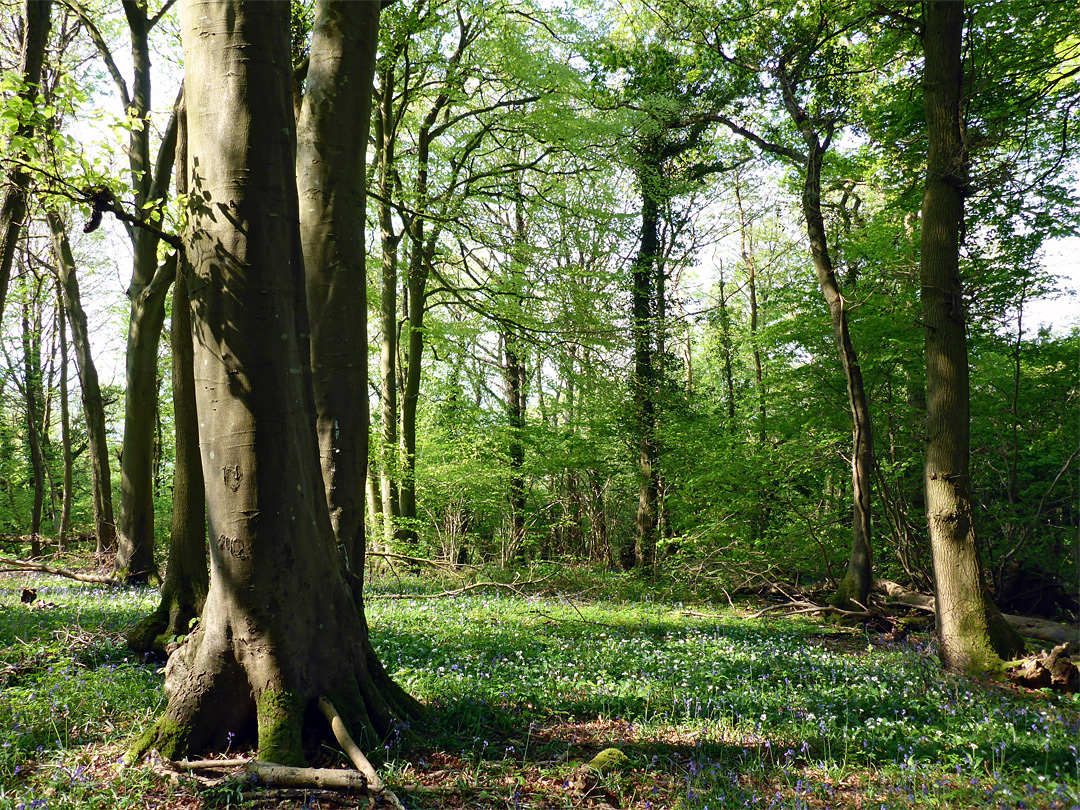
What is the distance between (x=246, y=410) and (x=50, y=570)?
16.7 feet

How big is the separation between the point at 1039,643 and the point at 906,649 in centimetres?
187

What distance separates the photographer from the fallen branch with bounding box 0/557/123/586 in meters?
6.31

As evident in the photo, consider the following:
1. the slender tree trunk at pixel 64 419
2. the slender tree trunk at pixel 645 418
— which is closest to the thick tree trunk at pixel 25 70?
the slender tree trunk at pixel 645 418

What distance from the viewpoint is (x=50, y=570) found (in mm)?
6504

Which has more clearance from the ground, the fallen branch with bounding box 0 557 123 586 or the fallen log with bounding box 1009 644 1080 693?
the fallen branch with bounding box 0 557 123 586

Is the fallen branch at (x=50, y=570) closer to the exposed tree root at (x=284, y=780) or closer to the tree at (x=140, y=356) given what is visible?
the tree at (x=140, y=356)

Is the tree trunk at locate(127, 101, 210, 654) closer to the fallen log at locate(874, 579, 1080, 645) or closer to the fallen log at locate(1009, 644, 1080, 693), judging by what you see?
the fallen log at locate(1009, 644, 1080, 693)

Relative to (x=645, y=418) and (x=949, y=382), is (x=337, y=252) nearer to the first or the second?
(x=949, y=382)

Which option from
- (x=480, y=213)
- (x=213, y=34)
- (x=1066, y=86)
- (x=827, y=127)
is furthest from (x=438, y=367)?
(x=213, y=34)

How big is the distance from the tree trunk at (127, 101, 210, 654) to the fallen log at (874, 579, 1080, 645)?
808 cm

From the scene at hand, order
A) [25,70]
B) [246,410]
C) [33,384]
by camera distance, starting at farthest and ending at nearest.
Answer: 1. [33,384]
2. [25,70]
3. [246,410]

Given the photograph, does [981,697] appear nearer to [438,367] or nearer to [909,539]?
[909,539]

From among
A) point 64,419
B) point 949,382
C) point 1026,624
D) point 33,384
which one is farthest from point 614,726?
point 33,384

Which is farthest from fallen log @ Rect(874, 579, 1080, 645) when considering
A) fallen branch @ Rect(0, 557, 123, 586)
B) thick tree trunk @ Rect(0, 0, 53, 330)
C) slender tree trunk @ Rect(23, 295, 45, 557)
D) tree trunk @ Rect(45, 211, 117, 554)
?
slender tree trunk @ Rect(23, 295, 45, 557)
